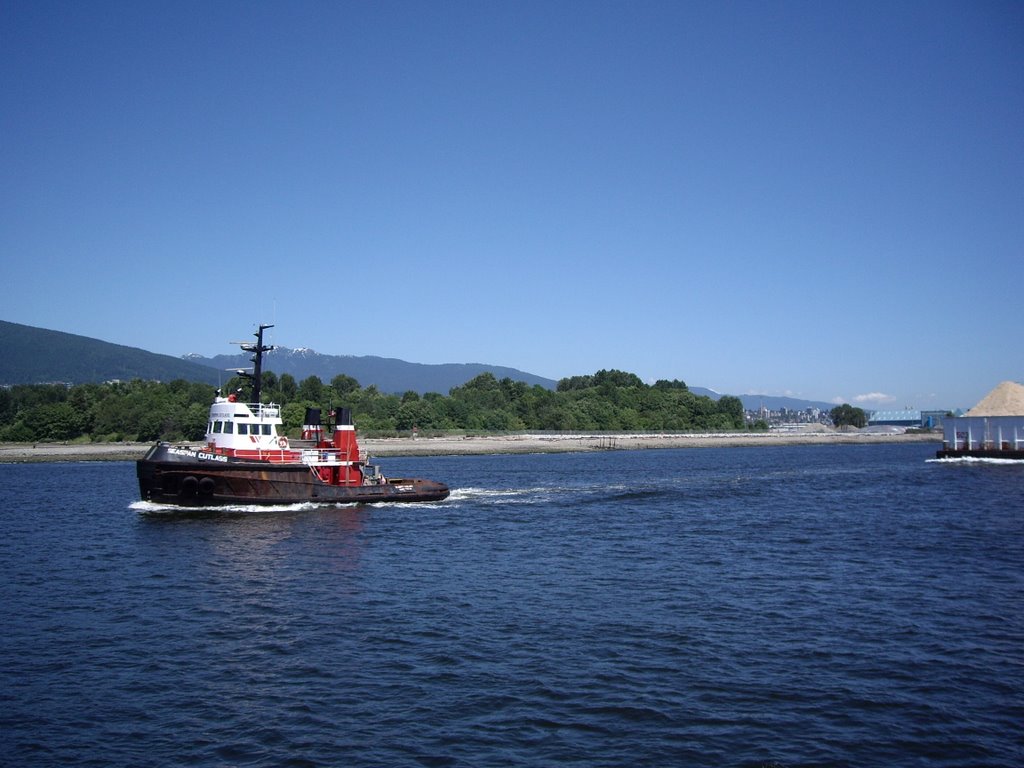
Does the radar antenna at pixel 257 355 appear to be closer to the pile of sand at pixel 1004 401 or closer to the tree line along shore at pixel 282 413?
the tree line along shore at pixel 282 413

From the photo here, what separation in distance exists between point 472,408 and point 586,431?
25.4 metres

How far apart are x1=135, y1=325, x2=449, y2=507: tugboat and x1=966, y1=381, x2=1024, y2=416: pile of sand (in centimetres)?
7043

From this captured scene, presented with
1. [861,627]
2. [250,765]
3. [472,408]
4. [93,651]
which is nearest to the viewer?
[250,765]

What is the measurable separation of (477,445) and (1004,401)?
79522 mm

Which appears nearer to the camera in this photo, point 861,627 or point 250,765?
point 250,765

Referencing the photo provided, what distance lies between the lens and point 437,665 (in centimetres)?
1800

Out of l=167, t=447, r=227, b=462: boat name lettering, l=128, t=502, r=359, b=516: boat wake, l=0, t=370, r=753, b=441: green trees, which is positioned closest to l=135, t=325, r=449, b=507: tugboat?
l=167, t=447, r=227, b=462: boat name lettering

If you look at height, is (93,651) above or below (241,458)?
below

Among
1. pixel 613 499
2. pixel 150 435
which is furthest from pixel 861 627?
pixel 150 435

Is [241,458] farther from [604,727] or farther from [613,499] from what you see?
[604,727]

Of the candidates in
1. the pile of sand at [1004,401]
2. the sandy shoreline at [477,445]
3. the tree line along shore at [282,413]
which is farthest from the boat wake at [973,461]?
the tree line along shore at [282,413]

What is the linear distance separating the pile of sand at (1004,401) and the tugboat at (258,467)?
231 feet

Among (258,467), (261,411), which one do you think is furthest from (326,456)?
(258,467)

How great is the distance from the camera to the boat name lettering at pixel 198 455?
46.9 metres
